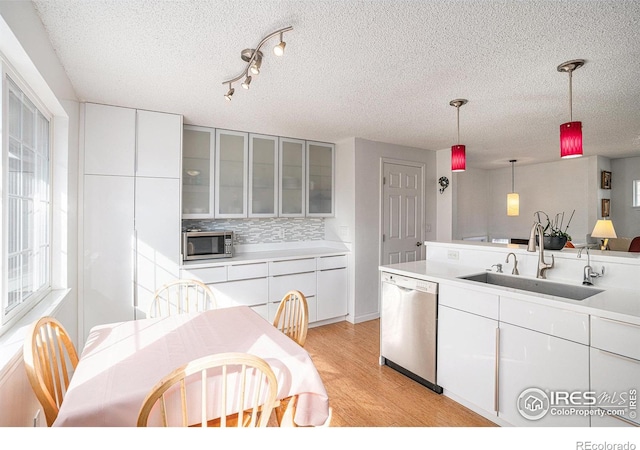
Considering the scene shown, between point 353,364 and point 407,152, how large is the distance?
2976 mm

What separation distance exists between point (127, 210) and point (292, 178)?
1900 millimetres

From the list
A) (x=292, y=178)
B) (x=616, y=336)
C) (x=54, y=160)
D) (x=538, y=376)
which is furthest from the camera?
(x=292, y=178)

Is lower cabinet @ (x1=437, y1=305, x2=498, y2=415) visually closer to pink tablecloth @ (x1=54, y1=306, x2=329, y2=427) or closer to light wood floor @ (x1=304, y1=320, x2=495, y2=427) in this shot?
light wood floor @ (x1=304, y1=320, x2=495, y2=427)

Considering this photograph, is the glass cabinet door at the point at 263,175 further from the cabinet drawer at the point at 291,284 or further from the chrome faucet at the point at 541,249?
the chrome faucet at the point at 541,249

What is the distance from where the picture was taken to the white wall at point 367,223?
13.5ft

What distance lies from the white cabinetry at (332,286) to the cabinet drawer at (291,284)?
0.32 feet

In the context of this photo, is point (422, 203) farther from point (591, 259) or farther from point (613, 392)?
point (613, 392)

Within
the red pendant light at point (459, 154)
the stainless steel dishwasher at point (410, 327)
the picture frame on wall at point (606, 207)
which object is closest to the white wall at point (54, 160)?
→ the stainless steel dishwasher at point (410, 327)

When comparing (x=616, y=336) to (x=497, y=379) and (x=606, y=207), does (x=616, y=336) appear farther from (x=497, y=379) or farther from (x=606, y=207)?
(x=606, y=207)

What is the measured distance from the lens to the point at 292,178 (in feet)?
13.7

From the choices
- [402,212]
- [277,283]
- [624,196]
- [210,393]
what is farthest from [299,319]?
[624,196]

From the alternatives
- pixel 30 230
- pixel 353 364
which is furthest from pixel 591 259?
pixel 30 230

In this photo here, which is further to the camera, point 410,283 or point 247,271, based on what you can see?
point 247,271

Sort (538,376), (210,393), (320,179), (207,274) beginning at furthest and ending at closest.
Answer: (320,179)
(207,274)
(538,376)
(210,393)
